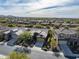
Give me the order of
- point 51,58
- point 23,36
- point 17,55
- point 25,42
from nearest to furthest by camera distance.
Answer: point 17,55, point 51,58, point 25,42, point 23,36

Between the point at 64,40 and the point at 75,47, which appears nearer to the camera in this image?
the point at 75,47

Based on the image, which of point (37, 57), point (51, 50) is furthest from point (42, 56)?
point (51, 50)

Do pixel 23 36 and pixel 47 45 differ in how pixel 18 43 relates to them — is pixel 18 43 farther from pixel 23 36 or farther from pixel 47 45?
pixel 47 45

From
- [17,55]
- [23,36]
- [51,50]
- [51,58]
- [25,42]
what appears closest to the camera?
[17,55]

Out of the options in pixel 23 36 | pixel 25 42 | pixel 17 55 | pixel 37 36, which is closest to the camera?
pixel 17 55

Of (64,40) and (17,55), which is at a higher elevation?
(17,55)

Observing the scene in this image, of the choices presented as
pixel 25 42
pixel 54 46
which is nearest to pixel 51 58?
pixel 54 46

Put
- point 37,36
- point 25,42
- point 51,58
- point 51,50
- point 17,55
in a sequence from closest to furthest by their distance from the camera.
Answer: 1. point 17,55
2. point 51,58
3. point 51,50
4. point 25,42
5. point 37,36

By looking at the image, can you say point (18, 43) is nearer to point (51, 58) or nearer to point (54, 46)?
point (54, 46)

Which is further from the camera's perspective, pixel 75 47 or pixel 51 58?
pixel 75 47
